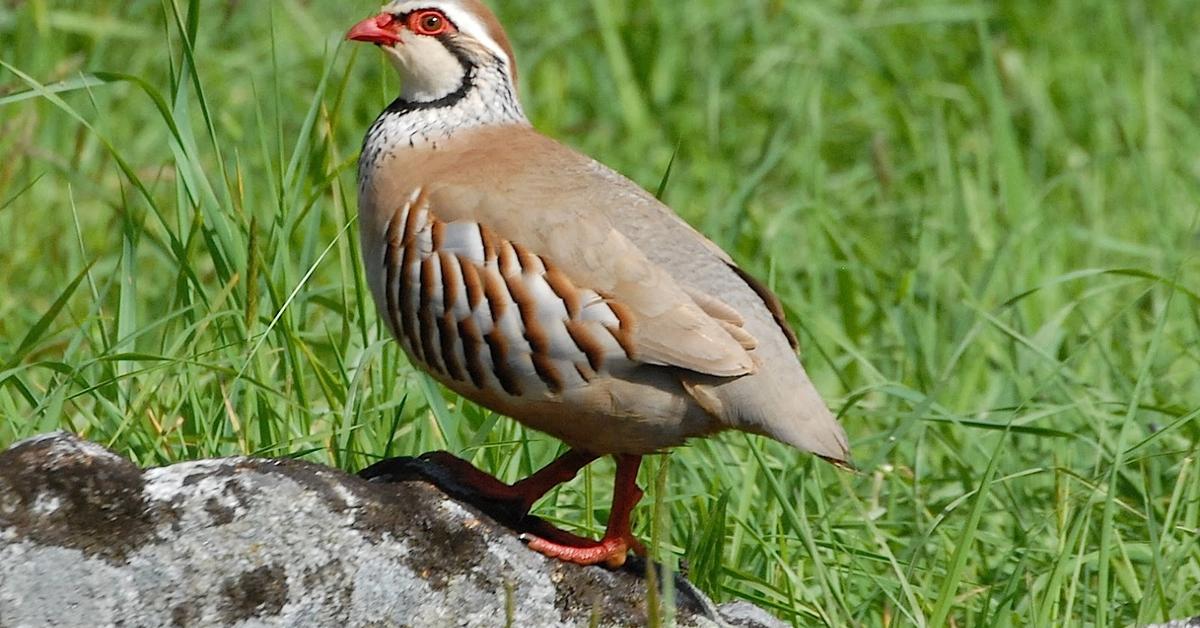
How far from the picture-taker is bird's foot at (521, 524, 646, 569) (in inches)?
116

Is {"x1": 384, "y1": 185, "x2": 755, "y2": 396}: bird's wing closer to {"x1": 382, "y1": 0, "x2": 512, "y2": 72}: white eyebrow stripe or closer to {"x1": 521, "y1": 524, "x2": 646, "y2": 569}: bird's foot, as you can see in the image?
{"x1": 521, "y1": 524, "x2": 646, "y2": 569}: bird's foot

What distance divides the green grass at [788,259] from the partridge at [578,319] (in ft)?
0.88

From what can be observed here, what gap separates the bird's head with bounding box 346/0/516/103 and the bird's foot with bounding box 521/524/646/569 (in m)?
1.03

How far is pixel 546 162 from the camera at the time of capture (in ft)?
11.1

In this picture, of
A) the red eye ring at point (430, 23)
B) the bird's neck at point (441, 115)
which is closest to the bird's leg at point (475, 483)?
the bird's neck at point (441, 115)

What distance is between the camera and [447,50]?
3.67m

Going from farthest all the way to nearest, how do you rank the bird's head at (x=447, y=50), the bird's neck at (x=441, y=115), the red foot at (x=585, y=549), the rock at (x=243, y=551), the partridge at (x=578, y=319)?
the bird's head at (x=447, y=50), the bird's neck at (x=441, y=115), the partridge at (x=578, y=319), the red foot at (x=585, y=549), the rock at (x=243, y=551)

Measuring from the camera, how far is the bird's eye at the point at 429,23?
3684 millimetres

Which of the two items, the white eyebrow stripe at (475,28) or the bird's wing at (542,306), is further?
the white eyebrow stripe at (475,28)

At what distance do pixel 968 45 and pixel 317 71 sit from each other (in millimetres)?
2938

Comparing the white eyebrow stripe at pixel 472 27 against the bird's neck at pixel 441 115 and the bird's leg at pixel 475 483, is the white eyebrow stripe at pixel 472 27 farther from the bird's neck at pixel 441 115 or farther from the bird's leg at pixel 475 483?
the bird's leg at pixel 475 483

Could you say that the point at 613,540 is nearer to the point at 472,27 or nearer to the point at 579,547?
the point at 579,547

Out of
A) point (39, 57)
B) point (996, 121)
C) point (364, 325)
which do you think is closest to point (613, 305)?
point (364, 325)

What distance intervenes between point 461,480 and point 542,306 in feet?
1.09
